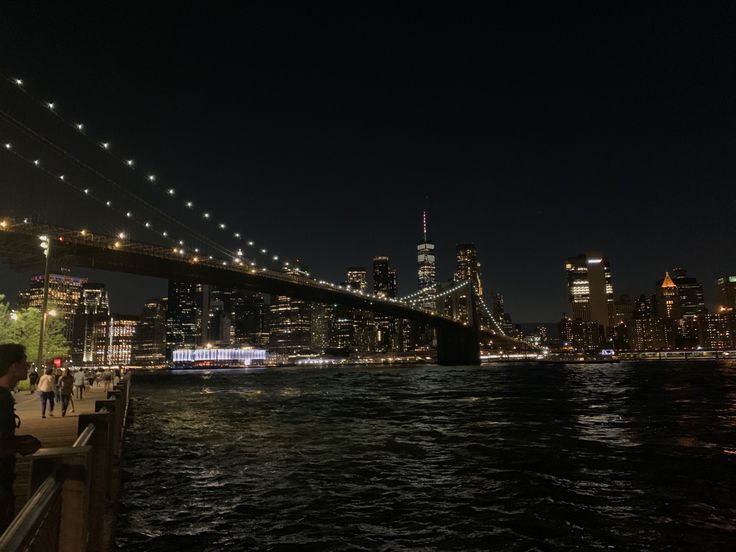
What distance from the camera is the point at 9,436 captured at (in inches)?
148

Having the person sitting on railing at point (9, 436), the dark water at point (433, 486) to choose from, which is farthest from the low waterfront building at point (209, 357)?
the person sitting on railing at point (9, 436)

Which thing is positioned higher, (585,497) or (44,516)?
(44,516)

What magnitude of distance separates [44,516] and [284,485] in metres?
8.95

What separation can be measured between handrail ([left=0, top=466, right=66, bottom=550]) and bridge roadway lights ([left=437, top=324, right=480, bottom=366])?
4004 inches

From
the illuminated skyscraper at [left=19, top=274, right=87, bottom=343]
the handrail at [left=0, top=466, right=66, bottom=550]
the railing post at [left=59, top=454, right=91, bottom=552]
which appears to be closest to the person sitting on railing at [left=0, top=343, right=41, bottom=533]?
the railing post at [left=59, top=454, right=91, bottom=552]

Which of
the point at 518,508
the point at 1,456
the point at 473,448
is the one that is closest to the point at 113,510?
the point at 1,456

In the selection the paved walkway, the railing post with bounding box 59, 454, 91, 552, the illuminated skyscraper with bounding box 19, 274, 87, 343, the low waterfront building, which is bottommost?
the low waterfront building

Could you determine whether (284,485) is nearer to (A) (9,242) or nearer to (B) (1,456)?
(B) (1,456)

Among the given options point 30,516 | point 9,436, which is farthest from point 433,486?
point 30,516

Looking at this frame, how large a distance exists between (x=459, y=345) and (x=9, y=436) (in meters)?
104

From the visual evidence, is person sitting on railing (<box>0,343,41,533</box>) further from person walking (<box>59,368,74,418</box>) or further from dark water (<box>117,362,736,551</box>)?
person walking (<box>59,368,74,418</box>)

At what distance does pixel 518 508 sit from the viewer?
863 cm

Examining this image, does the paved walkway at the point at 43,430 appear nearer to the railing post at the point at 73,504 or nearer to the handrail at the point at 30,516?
the railing post at the point at 73,504

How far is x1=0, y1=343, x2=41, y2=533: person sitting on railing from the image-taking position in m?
3.69
